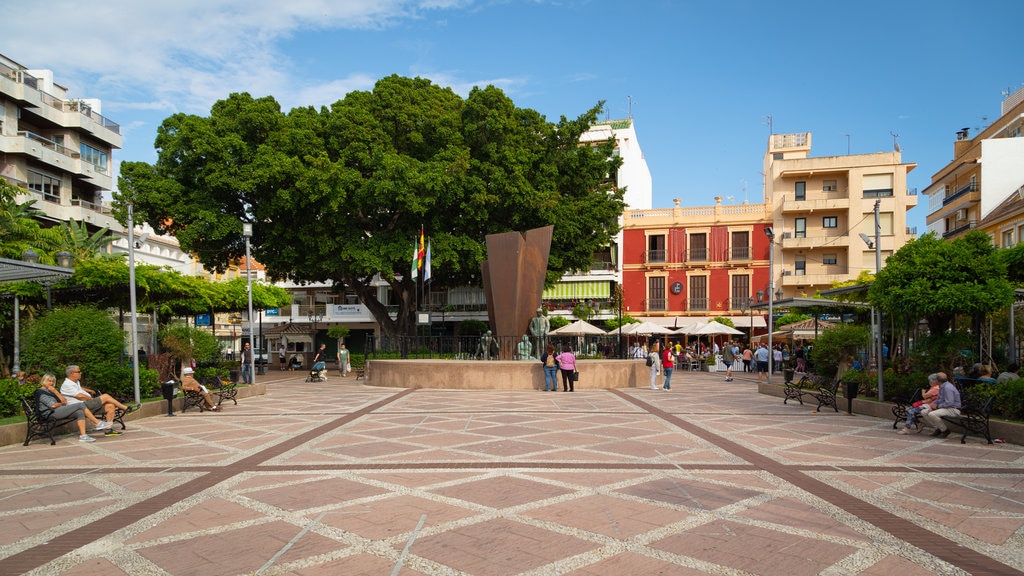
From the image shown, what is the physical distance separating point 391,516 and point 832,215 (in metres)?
40.6

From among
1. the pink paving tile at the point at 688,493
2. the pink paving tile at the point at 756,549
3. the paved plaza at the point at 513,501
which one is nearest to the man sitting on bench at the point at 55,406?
the paved plaza at the point at 513,501

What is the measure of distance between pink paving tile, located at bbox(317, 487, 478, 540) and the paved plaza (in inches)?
1.1

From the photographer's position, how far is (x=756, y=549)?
197 inches

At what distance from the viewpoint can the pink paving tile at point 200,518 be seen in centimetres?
548

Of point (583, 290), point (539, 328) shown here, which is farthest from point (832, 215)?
point (539, 328)

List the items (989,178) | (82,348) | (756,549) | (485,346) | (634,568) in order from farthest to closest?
1. (989,178)
2. (485,346)
3. (82,348)
4. (756,549)
5. (634,568)

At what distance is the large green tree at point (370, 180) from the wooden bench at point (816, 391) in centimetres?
1232

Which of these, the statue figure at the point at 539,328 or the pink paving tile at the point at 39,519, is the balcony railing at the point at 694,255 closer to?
the statue figure at the point at 539,328

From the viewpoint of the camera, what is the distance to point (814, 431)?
1123 centimetres

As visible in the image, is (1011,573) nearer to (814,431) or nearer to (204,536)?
(204,536)

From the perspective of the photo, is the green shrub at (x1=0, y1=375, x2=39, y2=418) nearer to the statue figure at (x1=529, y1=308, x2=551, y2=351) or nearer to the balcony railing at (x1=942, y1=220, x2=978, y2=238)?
the statue figure at (x1=529, y1=308, x2=551, y2=351)

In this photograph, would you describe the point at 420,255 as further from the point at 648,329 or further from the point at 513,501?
the point at 513,501

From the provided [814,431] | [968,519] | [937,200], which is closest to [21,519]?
[968,519]

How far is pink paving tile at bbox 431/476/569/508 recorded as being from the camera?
6.40 meters
